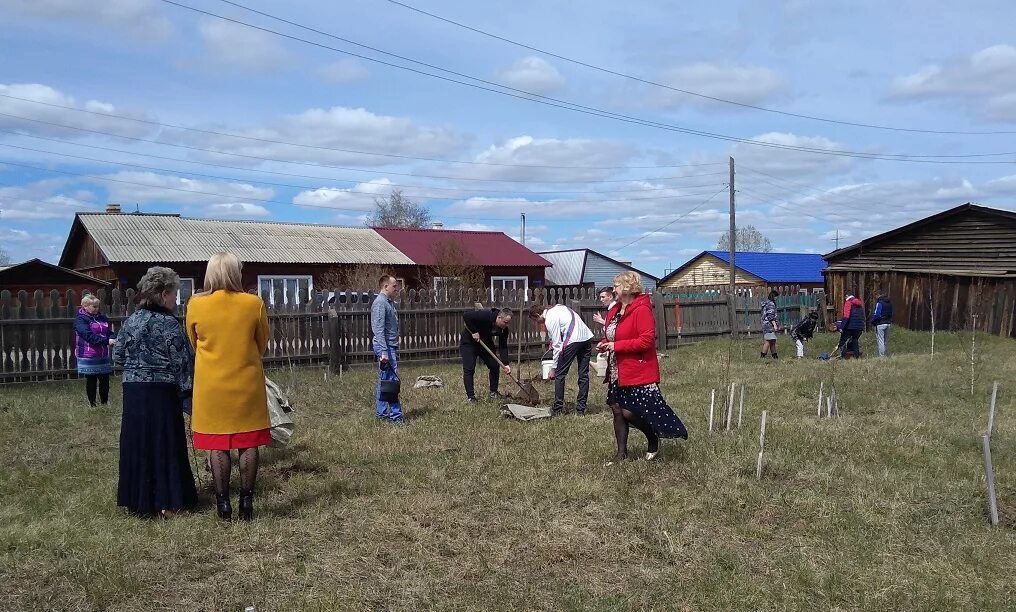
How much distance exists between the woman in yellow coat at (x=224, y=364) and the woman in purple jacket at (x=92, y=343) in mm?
5298

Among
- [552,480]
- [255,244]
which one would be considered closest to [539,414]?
[552,480]

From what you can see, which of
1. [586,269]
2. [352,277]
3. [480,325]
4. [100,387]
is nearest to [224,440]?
[480,325]

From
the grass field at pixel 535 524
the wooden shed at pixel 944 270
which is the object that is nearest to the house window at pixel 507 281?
the wooden shed at pixel 944 270

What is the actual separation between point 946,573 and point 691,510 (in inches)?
67.1

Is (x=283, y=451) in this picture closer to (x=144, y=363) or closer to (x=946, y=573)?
(x=144, y=363)

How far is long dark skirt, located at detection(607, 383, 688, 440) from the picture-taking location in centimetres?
678

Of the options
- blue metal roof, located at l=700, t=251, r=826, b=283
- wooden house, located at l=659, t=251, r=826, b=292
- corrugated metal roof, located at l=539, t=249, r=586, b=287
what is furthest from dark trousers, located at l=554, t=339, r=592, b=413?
blue metal roof, located at l=700, t=251, r=826, b=283

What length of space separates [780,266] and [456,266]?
2458 centimetres

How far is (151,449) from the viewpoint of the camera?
223 inches

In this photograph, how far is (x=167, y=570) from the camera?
471 cm

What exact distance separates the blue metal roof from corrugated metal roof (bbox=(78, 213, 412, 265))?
22678mm

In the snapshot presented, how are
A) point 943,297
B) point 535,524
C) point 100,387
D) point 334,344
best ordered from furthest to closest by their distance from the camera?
point 943,297 → point 334,344 → point 100,387 → point 535,524

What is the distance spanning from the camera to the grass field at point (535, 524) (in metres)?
4.39

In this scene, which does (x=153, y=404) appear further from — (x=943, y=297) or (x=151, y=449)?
(x=943, y=297)
